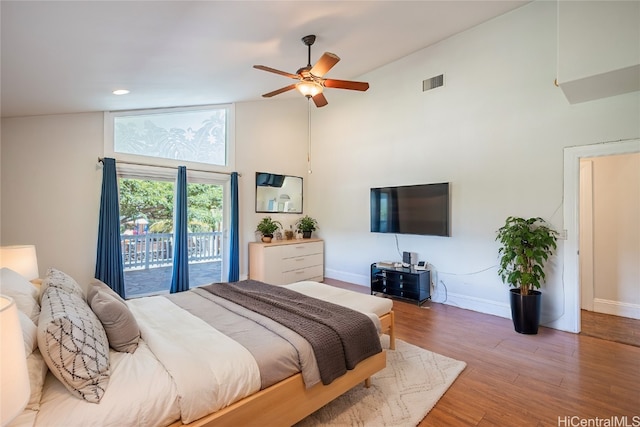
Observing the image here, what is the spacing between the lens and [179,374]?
1.45 meters

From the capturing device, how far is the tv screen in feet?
13.9

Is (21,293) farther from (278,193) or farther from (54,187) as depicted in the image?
(278,193)

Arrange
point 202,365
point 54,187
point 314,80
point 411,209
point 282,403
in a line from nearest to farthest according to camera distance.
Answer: point 202,365, point 282,403, point 314,80, point 54,187, point 411,209

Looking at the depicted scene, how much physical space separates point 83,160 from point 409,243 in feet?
15.6

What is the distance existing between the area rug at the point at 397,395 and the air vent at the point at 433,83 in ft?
12.0

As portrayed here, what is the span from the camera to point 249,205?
5.46 metres

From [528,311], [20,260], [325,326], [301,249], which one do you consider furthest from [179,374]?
[301,249]

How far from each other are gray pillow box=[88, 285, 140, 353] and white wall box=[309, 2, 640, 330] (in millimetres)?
3911

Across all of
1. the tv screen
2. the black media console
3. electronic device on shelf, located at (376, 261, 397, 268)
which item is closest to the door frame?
the tv screen

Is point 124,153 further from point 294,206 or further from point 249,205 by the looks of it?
point 294,206

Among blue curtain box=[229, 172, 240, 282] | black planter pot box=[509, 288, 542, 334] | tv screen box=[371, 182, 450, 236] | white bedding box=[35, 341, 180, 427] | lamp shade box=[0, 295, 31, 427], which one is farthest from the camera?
blue curtain box=[229, 172, 240, 282]

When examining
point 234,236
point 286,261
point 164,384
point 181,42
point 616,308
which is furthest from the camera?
point 286,261

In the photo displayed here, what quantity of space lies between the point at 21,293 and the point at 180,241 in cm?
284

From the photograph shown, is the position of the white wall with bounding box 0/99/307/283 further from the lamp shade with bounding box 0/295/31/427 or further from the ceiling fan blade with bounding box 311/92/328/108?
the lamp shade with bounding box 0/295/31/427
